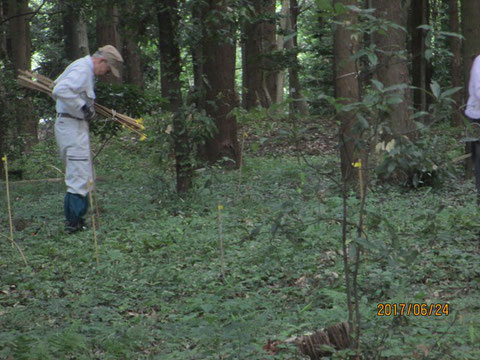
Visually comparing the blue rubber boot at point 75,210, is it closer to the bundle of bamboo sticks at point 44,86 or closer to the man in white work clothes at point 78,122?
the man in white work clothes at point 78,122

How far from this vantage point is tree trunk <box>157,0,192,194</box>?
389 inches

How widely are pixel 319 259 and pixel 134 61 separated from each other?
20.4 metres

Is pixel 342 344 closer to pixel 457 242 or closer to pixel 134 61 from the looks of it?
pixel 457 242

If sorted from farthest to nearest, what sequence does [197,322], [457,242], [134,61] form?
[134,61], [457,242], [197,322]

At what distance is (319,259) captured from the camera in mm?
6773

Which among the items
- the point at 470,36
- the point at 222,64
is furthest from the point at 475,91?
the point at 222,64

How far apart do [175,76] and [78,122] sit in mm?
1835

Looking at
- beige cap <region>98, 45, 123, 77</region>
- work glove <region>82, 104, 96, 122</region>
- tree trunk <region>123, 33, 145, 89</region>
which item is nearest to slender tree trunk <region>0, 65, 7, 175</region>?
work glove <region>82, 104, 96, 122</region>

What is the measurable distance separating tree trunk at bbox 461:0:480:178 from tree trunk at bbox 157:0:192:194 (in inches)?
179

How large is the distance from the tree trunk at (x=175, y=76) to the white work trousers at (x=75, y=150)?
151 cm

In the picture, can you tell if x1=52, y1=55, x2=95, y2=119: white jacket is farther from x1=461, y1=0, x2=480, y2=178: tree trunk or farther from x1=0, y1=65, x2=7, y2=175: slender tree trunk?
x1=461, y1=0, x2=480, y2=178: tree trunk

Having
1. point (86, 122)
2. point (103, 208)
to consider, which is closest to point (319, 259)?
point (86, 122)


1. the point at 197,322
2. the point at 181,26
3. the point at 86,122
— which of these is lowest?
the point at 197,322

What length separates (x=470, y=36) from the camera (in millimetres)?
11859
